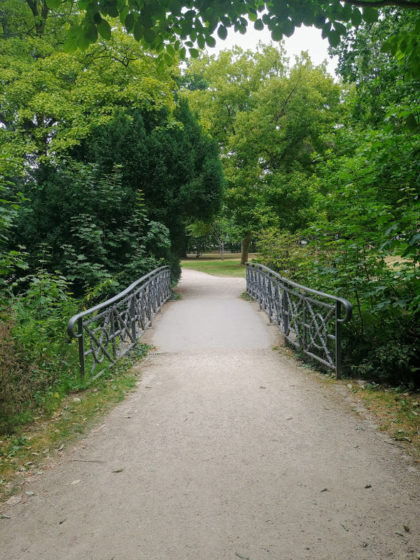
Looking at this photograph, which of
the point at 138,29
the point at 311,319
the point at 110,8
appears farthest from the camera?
the point at 311,319

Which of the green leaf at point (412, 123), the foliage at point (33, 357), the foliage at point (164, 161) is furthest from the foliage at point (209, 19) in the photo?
the foliage at point (164, 161)

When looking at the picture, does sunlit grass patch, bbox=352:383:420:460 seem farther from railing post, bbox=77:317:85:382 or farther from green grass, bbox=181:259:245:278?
green grass, bbox=181:259:245:278

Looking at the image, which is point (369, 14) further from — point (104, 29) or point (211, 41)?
point (104, 29)

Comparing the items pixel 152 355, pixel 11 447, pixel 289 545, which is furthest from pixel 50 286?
pixel 289 545

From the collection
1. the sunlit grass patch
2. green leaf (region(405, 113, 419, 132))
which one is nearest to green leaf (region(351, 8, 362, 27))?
green leaf (region(405, 113, 419, 132))

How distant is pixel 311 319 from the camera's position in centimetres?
711

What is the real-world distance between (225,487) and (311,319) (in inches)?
168

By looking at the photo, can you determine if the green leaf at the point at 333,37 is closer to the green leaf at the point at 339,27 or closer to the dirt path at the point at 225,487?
the green leaf at the point at 339,27

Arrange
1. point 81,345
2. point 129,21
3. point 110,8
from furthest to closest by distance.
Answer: point 81,345, point 129,21, point 110,8

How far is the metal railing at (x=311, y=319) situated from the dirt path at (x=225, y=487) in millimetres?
840

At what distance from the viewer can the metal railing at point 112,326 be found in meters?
5.95

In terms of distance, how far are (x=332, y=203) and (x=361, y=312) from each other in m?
1.94

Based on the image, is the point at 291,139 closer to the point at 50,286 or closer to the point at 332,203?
the point at 332,203

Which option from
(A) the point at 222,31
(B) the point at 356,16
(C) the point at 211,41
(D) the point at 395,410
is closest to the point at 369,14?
(B) the point at 356,16
